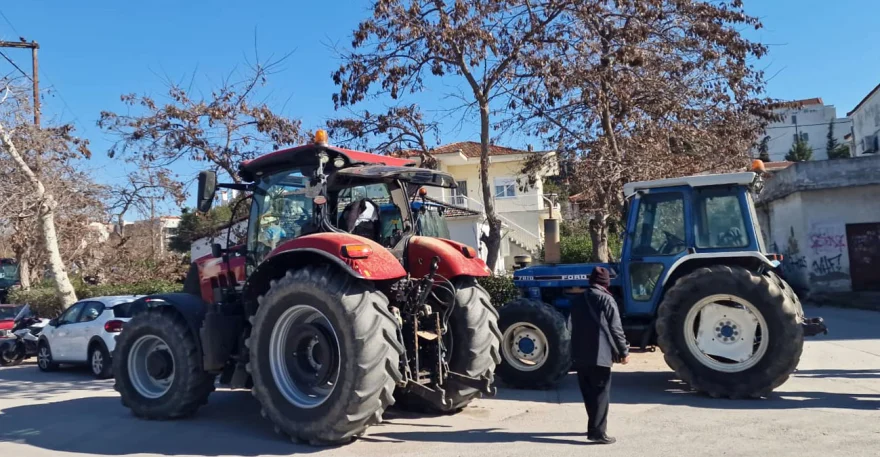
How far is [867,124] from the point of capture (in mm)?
40031

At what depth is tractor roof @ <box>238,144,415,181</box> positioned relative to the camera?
727 cm

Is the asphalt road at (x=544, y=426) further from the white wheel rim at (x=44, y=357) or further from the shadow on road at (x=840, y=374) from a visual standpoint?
the white wheel rim at (x=44, y=357)

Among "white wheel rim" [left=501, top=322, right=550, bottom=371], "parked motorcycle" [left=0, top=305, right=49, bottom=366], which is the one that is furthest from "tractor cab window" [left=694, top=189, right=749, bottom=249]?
"parked motorcycle" [left=0, top=305, right=49, bottom=366]

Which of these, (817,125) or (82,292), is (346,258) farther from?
(817,125)

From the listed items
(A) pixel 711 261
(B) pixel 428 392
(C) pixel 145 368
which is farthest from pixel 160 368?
(A) pixel 711 261

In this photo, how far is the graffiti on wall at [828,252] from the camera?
65.1 feet

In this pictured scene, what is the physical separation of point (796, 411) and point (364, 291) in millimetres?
→ 4736

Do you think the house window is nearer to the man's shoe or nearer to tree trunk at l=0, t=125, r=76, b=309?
tree trunk at l=0, t=125, r=76, b=309

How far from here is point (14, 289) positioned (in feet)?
78.5

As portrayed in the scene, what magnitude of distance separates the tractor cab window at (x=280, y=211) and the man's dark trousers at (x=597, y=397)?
3.19 m

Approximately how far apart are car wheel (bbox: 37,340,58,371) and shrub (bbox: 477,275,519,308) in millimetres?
8863

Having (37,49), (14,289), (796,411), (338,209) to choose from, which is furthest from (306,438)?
(14,289)

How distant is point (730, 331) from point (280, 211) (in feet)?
17.7

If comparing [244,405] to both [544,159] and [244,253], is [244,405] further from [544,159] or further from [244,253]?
[544,159]
